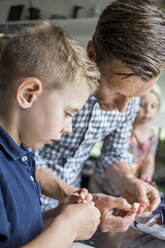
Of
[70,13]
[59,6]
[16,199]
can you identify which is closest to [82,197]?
[16,199]

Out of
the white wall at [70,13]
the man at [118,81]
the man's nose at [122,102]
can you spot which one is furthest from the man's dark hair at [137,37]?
the white wall at [70,13]

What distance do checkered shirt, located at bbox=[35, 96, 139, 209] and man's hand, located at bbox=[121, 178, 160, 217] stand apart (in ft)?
0.75

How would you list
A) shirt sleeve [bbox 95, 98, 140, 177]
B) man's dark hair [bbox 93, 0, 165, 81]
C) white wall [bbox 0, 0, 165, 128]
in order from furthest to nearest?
1. white wall [bbox 0, 0, 165, 128]
2. shirt sleeve [bbox 95, 98, 140, 177]
3. man's dark hair [bbox 93, 0, 165, 81]

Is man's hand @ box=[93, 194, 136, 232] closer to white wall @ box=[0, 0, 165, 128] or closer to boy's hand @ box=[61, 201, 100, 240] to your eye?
boy's hand @ box=[61, 201, 100, 240]

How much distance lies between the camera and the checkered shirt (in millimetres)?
1306

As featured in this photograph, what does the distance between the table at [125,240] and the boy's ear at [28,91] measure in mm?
487

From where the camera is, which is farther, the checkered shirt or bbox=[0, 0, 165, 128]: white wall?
bbox=[0, 0, 165, 128]: white wall

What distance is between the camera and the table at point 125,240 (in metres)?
0.90

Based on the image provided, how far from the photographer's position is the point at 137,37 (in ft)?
2.82

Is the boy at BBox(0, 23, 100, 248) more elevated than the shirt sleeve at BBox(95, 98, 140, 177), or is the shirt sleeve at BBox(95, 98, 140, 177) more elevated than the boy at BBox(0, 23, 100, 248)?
the boy at BBox(0, 23, 100, 248)

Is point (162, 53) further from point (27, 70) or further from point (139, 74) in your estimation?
point (27, 70)

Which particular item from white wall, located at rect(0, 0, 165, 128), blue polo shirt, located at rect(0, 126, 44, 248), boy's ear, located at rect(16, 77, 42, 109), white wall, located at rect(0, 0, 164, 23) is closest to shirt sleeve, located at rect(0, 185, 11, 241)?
blue polo shirt, located at rect(0, 126, 44, 248)

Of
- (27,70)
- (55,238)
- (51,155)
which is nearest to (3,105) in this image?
(27,70)

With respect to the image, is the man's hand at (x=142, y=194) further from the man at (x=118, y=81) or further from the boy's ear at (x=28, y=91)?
the boy's ear at (x=28, y=91)
